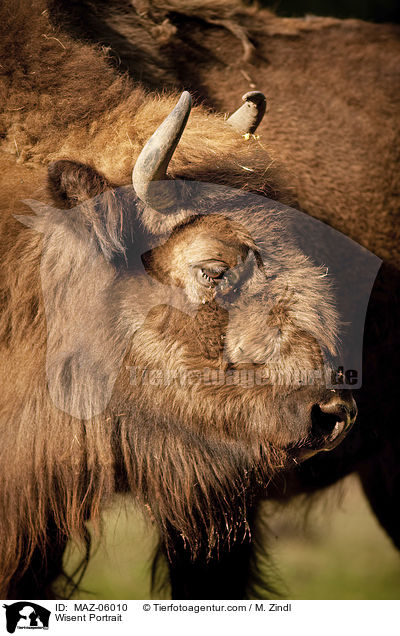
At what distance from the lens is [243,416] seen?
190cm

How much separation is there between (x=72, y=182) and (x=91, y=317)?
18.8 inches

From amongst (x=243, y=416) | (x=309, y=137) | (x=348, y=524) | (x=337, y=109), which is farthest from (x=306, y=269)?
(x=348, y=524)

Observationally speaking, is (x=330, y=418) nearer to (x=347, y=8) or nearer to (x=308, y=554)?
(x=308, y=554)

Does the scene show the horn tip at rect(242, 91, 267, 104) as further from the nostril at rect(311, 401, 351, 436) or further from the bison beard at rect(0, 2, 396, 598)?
the nostril at rect(311, 401, 351, 436)

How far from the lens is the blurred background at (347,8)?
309cm

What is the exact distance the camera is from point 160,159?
1.58 metres

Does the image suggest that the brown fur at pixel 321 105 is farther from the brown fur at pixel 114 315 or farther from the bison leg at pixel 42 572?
the bison leg at pixel 42 572

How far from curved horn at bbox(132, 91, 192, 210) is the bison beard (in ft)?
0.26

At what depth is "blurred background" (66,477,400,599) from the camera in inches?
105
